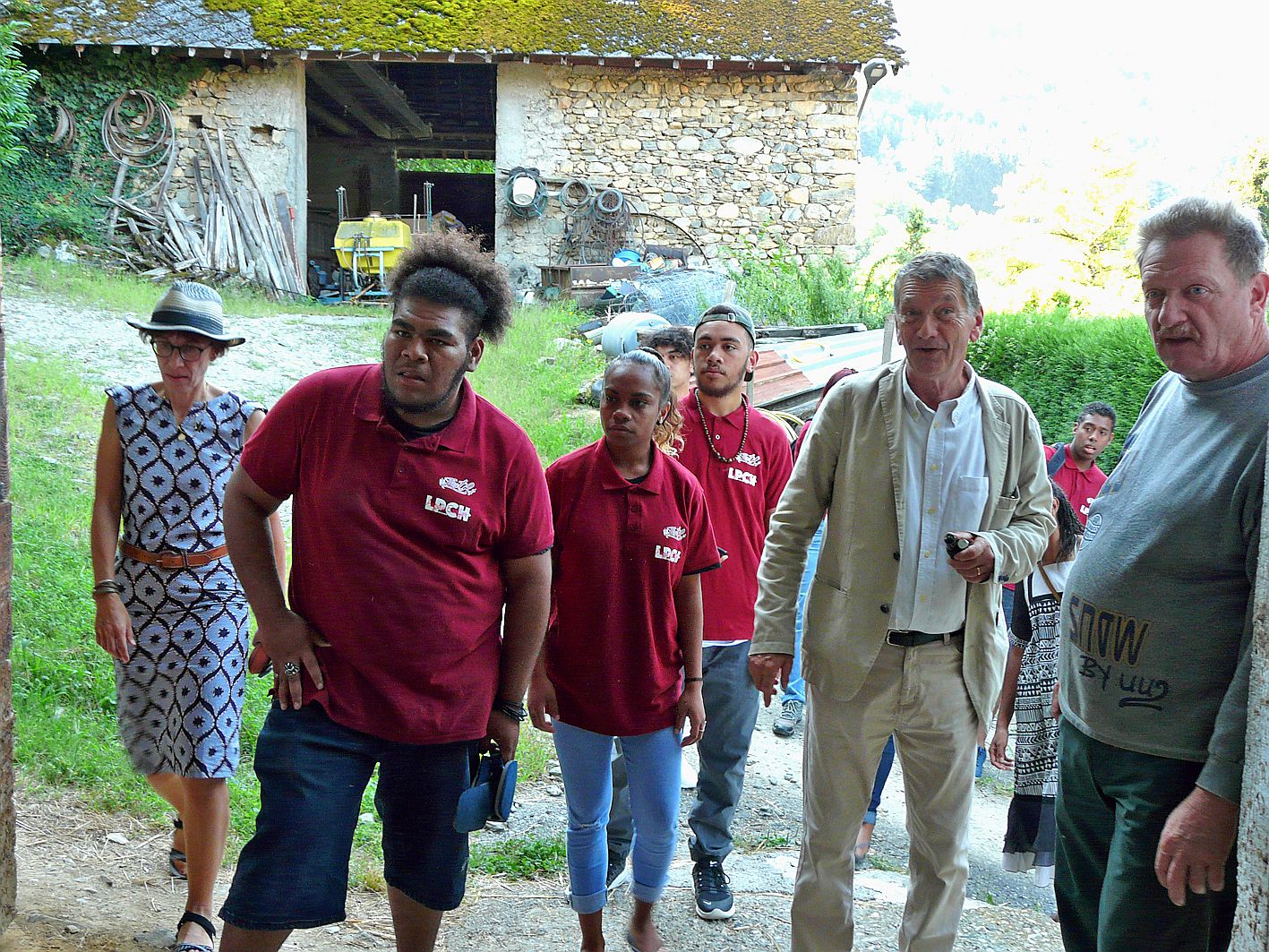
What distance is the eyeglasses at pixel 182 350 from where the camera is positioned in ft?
11.4

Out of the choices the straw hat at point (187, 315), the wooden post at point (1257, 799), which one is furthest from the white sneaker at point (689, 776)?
the wooden post at point (1257, 799)

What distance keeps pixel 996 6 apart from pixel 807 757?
175901mm

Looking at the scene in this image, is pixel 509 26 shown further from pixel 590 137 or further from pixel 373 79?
pixel 373 79

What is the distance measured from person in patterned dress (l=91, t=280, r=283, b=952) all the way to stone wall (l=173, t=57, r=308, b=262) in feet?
46.5

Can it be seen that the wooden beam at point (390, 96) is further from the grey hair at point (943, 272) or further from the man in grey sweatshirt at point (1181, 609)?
the man in grey sweatshirt at point (1181, 609)

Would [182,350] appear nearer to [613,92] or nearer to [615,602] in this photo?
[615,602]

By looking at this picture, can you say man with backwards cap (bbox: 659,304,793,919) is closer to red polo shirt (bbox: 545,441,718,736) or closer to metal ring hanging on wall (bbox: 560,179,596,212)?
red polo shirt (bbox: 545,441,718,736)

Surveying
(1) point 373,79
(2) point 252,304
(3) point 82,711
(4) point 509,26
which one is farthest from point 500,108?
(3) point 82,711

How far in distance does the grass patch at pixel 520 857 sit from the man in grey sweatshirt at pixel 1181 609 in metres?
2.33

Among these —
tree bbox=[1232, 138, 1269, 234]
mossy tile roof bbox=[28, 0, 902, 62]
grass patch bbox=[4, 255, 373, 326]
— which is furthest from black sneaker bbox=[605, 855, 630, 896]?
tree bbox=[1232, 138, 1269, 234]

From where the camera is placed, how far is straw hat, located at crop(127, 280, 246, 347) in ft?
11.4

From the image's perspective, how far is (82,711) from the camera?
16.2ft

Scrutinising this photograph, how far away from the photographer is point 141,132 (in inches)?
628

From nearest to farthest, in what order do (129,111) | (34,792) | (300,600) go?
(300,600)
(34,792)
(129,111)
